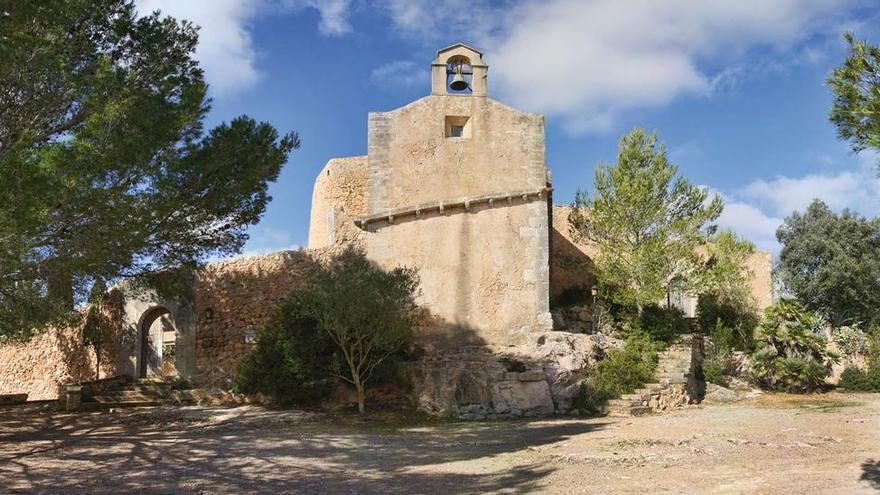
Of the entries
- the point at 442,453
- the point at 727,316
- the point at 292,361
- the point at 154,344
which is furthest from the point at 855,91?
the point at 154,344

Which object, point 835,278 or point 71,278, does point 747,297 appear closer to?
point 835,278

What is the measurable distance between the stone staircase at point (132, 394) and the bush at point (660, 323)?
13.1 metres

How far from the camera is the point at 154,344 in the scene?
2408cm

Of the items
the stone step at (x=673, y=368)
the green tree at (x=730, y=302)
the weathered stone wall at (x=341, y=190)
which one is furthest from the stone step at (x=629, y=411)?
the weathered stone wall at (x=341, y=190)

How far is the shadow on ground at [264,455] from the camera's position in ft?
29.3

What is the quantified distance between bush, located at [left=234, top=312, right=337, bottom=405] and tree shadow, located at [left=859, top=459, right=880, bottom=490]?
425 inches

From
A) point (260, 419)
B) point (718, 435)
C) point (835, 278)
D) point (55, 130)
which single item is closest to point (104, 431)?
point (260, 419)

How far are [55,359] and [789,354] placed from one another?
22776 mm

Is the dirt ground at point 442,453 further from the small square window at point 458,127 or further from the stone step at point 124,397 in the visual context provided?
the small square window at point 458,127

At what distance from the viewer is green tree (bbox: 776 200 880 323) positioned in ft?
92.6

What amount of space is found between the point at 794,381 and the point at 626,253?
605 centimetres

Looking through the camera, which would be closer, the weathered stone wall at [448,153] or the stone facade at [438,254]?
the stone facade at [438,254]

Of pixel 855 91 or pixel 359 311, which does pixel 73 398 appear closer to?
pixel 359 311

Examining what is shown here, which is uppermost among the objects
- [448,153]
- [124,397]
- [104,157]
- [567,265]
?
A: [448,153]
